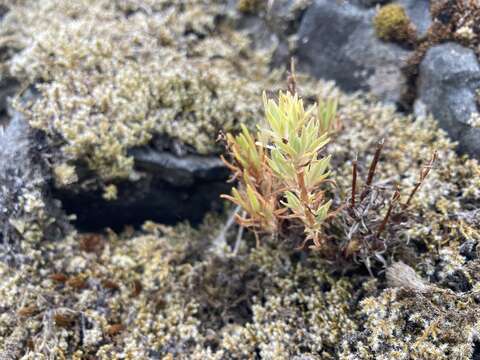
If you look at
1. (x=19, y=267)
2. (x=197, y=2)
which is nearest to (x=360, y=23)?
(x=197, y=2)

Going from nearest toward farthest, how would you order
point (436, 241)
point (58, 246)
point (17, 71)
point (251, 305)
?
point (436, 241) → point (251, 305) → point (58, 246) → point (17, 71)

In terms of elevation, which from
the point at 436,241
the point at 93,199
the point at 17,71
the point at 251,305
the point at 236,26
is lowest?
the point at 251,305

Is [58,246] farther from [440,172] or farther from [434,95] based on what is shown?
[434,95]

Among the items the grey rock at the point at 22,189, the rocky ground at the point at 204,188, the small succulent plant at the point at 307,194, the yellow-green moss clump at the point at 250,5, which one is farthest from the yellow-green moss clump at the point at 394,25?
the grey rock at the point at 22,189

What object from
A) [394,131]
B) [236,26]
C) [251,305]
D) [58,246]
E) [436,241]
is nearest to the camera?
[436,241]

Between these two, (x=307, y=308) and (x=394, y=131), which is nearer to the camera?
(x=307, y=308)

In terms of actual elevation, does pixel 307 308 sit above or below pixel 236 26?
below
